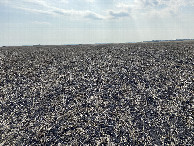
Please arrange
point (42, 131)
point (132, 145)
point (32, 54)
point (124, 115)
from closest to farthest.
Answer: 1. point (132, 145)
2. point (42, 131)
3. point (124, 115)
4. point (32, 54)

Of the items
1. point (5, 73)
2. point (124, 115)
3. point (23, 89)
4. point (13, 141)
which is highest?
point (5, 73)

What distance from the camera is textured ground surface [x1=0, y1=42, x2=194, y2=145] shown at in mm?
8570

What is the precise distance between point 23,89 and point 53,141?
17.6 feet

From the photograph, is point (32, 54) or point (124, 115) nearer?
point (124, 115)

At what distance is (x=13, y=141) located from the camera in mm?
8406

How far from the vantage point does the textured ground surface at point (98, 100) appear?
28.1 feet

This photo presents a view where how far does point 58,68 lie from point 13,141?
7.27 metres

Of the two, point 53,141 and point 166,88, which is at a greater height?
point 166,88

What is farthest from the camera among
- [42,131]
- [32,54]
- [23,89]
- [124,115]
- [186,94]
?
[32,54]

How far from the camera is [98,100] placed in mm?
10820

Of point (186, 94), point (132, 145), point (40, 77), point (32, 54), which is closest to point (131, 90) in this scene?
point (186, 94)

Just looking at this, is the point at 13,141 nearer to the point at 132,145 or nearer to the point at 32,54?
the point at 132,145

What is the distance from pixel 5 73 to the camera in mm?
14008

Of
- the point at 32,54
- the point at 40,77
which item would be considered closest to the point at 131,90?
the point at 40,77
